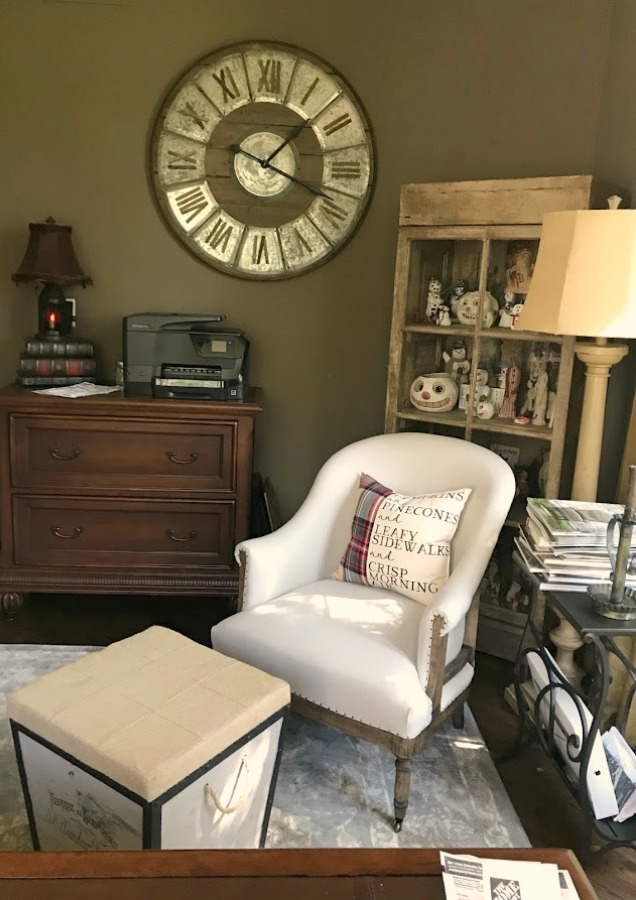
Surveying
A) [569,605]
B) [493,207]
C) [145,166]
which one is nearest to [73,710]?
[569,605]

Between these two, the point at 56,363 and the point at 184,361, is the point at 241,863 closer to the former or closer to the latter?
the point at 184,361

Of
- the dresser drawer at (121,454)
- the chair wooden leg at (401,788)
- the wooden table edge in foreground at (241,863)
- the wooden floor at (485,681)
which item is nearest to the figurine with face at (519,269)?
the dresser drawer at (121,454)

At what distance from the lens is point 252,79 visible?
3086 mm

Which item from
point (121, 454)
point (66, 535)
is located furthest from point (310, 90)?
point (66, 535)

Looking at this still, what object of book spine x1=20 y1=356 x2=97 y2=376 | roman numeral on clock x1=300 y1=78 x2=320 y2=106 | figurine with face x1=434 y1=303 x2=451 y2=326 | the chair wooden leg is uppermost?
roman numeral on clock x1=300 y1=78 x2=320 y2=106

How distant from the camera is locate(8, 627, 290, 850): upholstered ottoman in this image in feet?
5.06

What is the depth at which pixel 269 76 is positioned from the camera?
3084 millimetres

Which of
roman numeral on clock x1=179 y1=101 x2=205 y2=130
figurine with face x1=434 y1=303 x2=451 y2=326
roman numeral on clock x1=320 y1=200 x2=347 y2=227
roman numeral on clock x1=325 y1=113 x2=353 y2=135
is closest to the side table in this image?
figurine with face x1=434 y1=303 x2=451 y2=326

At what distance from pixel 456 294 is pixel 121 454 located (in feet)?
4.53

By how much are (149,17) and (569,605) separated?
2.71 m

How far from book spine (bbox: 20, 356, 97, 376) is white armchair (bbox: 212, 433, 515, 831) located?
116 centimetres

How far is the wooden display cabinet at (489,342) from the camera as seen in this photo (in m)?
2.60

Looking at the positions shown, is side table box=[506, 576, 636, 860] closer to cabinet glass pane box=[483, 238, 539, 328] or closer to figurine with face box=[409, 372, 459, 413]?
figurine with face box=[409, 372, 459, 413]

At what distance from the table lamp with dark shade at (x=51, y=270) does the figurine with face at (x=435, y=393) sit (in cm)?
140
